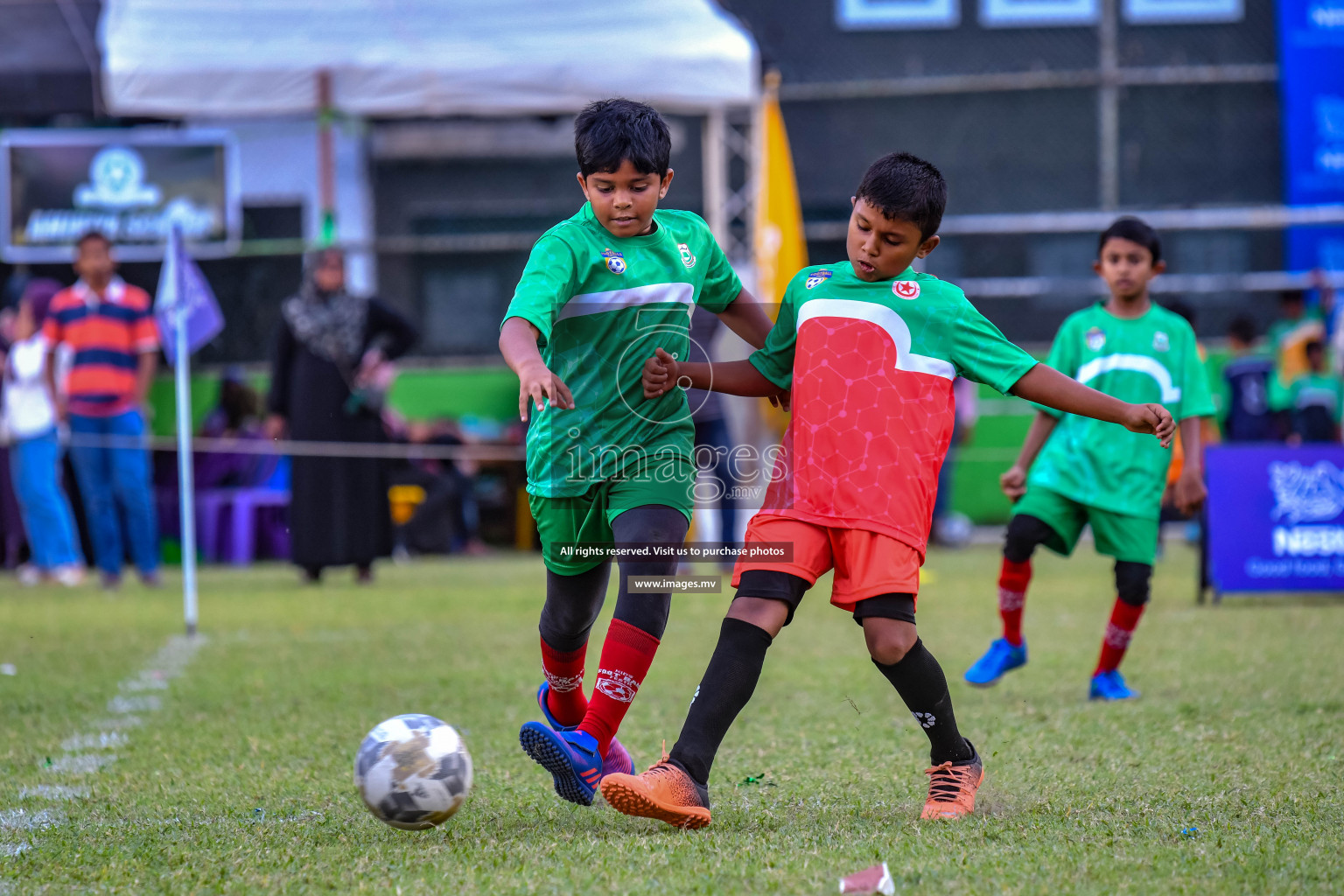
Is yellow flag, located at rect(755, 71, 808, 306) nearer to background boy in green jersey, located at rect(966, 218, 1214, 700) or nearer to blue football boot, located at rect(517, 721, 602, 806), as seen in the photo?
background boy in green jersey, located at rect(966, 218, 1214, 700)

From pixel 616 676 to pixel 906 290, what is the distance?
114 centimetres

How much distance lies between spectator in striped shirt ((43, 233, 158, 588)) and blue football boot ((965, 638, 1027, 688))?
687cm

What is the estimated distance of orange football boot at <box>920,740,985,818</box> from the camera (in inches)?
133

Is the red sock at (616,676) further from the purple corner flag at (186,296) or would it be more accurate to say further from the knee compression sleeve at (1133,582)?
the purple corner flag at (186,296)

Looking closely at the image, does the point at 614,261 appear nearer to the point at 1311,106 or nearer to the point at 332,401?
the point at 332,401

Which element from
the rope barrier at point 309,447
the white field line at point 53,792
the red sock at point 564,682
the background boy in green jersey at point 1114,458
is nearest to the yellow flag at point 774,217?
the rope barrier at point 309,447

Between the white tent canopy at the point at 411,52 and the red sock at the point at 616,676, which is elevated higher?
the white tent canopy at the point at 411,52

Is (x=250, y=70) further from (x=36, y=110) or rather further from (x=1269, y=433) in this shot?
(x=1269, y=433)

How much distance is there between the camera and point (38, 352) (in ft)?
36.1

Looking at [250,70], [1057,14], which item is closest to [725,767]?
[250,70]

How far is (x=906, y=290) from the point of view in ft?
11.4

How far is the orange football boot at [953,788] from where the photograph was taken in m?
3.38

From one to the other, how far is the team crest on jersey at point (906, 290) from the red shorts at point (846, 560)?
57 centimetres

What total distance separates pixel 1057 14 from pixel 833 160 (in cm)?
263
